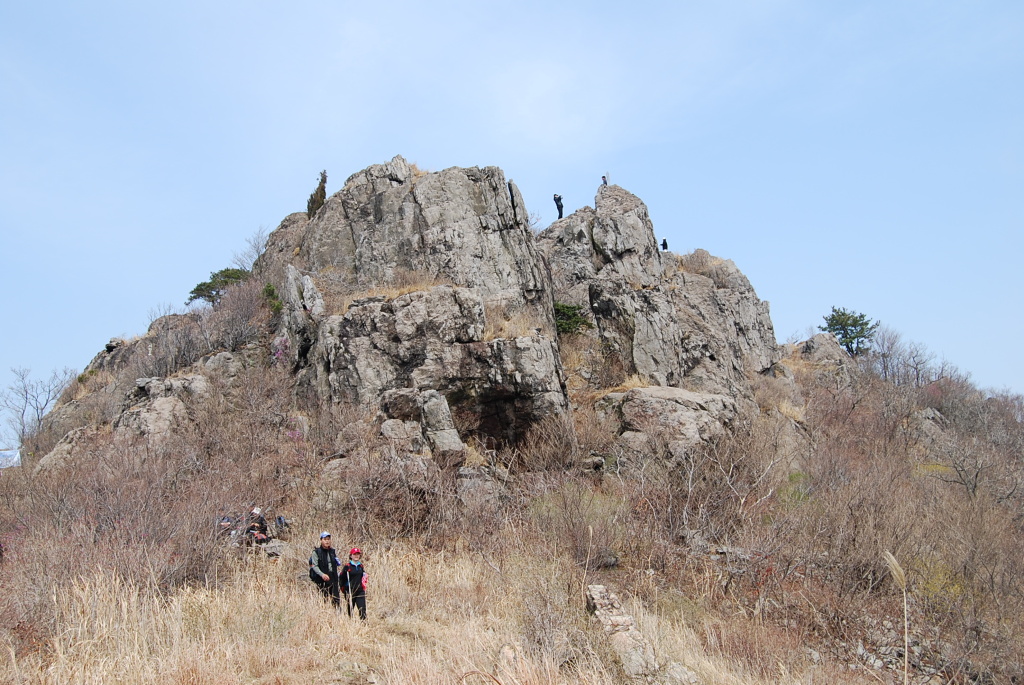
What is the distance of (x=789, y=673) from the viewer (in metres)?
8.27

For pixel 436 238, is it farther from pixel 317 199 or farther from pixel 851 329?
pixel 851 329

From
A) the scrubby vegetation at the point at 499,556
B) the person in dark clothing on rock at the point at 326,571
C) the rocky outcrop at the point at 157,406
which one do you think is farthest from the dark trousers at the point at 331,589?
the rocky outcrop at the point at 157,406

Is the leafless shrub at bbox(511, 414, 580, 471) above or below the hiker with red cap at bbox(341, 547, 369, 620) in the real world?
above

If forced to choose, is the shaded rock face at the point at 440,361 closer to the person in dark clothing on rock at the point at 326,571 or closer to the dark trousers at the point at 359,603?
the person in dark clothing on rock at the point at 326,571

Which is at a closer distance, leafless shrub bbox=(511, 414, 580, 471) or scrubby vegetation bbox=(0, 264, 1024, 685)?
scrubby vegetation bbox=(0, 264, 1024, 685)

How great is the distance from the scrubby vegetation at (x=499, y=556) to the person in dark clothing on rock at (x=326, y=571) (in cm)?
41

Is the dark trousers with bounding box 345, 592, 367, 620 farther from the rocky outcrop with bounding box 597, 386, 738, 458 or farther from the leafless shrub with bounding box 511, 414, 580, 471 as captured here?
the rocky outcrop with bounding box 597, 386, 738, 458

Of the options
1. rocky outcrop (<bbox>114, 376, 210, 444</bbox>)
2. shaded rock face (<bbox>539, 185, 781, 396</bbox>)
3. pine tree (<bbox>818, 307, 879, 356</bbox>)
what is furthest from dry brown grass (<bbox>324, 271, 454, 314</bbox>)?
pine tree (<bbox>818, 307, 879, 356</bbox>)

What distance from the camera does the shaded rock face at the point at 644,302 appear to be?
21406mm

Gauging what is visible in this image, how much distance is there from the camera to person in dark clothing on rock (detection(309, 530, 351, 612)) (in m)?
9.59

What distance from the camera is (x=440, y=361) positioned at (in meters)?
17.2

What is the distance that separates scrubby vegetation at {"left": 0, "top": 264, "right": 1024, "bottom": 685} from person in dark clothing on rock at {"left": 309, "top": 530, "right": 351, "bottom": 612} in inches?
16.2

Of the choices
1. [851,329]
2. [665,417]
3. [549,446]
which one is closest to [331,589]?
[549,446]

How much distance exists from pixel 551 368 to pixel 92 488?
1041 cm
